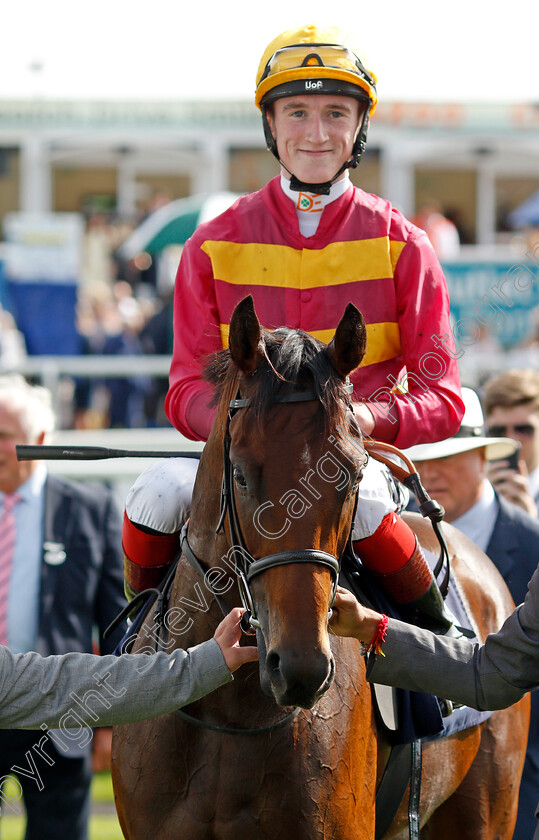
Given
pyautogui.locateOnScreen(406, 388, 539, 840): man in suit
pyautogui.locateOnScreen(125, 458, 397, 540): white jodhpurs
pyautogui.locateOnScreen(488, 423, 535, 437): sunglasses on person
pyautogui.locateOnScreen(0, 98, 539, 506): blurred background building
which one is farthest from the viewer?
pyautogui.locateOnScreen(0, 98, 539, 506): blurred background building

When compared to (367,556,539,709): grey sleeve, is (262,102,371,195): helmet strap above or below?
above

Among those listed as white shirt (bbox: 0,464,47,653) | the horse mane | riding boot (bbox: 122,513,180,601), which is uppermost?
the horse mane

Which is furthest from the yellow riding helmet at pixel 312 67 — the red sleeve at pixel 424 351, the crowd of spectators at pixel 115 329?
the crowd of spectators at pixel 115 329

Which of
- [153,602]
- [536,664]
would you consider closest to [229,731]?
[153,602]

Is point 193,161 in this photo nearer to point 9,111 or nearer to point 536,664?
point 9,111

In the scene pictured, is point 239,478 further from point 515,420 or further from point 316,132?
point 515,420

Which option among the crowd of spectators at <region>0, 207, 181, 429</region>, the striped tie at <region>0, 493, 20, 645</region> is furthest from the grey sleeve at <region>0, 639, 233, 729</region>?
the crowd of spectators at <region>0, 207, 181, 429</region>

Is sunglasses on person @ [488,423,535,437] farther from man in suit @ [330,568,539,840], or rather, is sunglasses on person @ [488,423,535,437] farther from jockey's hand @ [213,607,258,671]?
jockey's hand @ [213,607,258,671]

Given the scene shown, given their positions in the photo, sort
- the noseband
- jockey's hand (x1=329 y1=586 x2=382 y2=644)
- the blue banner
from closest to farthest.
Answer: the noseband, jockey's hand (x1=329 y1=586 x2=382 y2=644), the blue banner

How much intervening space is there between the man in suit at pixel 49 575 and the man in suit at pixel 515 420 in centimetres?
214

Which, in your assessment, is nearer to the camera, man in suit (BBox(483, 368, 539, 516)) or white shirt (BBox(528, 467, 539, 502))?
man in suit (BBox(483, 368, 539, 516))

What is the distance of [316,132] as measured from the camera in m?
3.47

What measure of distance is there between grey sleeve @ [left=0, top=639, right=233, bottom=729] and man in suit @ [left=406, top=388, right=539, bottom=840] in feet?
7.53

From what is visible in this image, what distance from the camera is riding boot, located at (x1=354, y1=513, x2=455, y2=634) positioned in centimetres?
318
